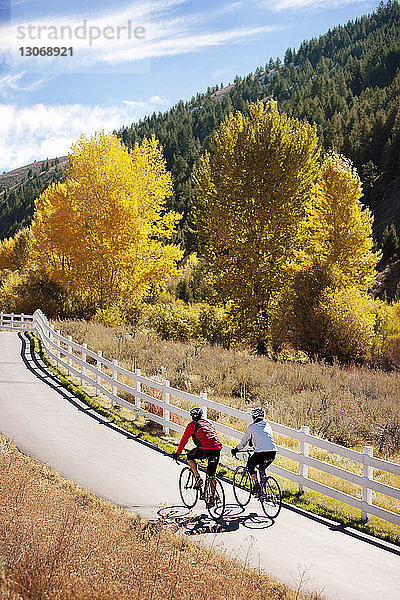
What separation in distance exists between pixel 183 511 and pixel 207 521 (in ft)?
1.56

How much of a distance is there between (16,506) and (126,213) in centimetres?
2530

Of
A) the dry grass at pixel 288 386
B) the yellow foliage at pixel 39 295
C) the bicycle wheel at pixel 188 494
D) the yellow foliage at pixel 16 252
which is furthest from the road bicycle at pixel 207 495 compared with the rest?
the yellow foliage at pixel 16 252

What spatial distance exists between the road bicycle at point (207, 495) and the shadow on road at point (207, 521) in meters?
0.11

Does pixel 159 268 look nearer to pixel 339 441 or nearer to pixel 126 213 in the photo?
pixel 126 213

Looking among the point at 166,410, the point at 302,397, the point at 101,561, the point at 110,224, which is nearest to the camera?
the point at 101,561

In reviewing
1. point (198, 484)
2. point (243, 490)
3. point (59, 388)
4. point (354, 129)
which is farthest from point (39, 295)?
point (354, 129)

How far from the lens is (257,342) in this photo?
27.1m

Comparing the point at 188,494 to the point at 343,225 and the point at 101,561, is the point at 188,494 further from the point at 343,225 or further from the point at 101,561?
the point at 343,225

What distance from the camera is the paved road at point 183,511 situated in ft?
22.6

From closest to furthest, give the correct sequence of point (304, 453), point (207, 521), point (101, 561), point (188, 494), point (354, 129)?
point (101, 561)
point (207, 521)
point (188, 494)
point (304, 453)
point (354, 129)

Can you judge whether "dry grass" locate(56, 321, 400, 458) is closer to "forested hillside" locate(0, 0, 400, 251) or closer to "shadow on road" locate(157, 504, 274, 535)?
"shadow on road" locate(157, 504, 274, 535)

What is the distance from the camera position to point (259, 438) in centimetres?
855

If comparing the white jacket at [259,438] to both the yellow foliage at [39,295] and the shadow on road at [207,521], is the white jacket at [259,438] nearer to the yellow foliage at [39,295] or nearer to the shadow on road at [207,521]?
the shadow on road at [207,521]

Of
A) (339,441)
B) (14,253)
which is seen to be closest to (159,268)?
(339,441)
